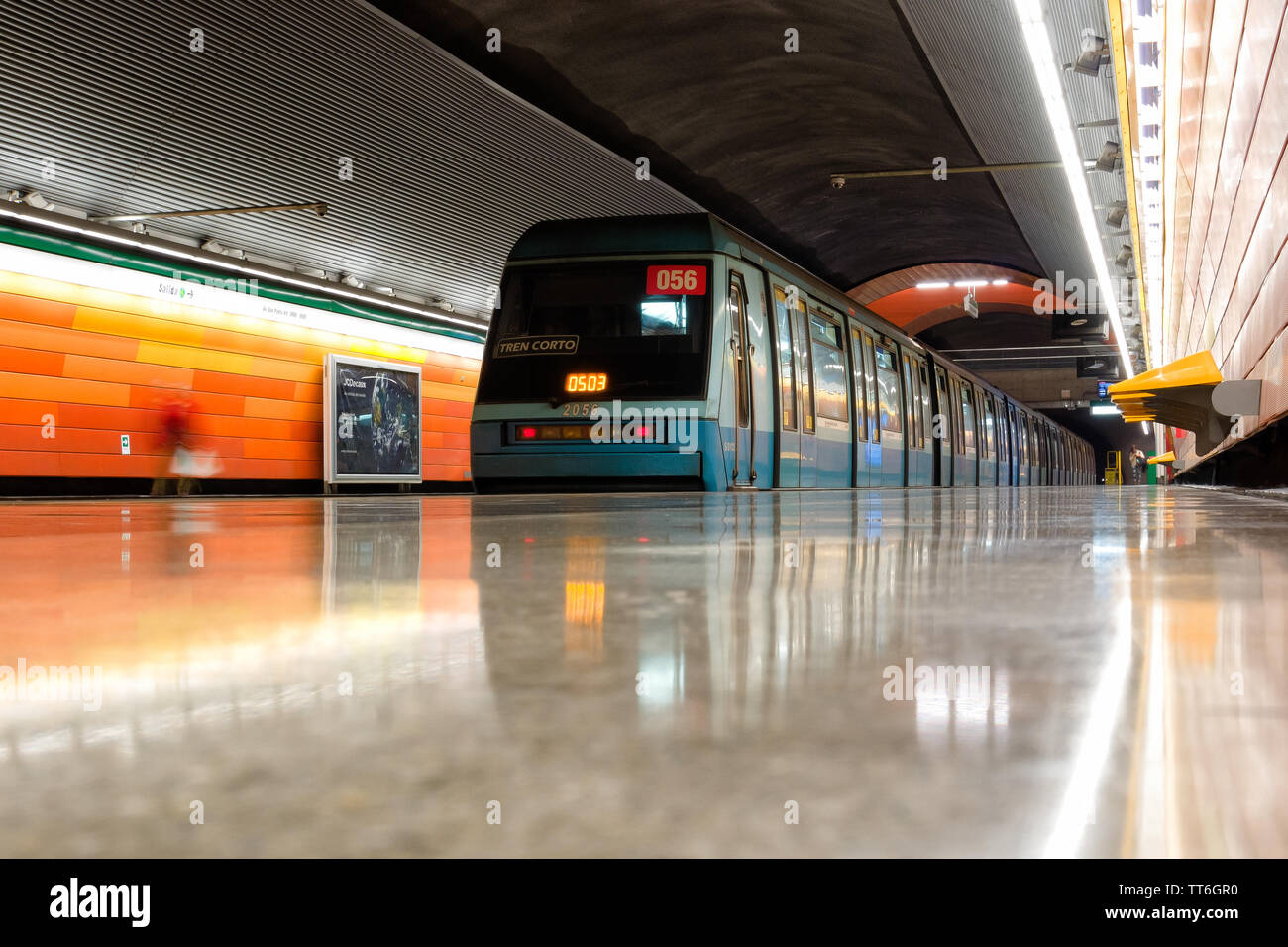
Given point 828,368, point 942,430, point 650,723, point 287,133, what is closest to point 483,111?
point 287,133

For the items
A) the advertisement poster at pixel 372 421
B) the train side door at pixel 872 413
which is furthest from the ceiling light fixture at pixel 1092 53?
the advertisement poster at pixel 372 421

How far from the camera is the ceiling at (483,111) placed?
9984 mm

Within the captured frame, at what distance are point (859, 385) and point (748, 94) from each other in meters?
4.68

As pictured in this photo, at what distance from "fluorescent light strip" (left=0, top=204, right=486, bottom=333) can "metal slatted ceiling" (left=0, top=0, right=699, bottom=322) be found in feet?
0.99

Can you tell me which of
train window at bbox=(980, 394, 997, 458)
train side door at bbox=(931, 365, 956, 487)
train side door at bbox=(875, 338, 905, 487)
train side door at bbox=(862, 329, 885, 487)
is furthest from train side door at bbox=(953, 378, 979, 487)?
train side door at bbox=(862, 329, 885, 487)

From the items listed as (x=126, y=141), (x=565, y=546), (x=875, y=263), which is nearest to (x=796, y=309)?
(x=126, y=141)

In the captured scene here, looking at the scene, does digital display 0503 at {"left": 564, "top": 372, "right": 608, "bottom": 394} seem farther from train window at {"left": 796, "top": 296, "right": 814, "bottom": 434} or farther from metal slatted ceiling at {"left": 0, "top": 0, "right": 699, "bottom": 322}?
metal slatted ceiling at {"left": 0, "top": 0, "right": 699, "bottom": 322}

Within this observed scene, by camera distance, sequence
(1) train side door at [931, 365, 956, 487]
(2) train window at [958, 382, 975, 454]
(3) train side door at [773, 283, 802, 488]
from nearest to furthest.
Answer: (3) train side door at [773, 283, 802, 488] < (1) train side door at [931, 365, 956, 487] < (2) train window at [958, 382, 975, 454]

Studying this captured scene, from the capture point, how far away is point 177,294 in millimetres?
15203

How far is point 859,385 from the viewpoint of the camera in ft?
37.2

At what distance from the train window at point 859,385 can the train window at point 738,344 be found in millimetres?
3259

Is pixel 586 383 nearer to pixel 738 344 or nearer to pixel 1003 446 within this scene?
pixel 738 344

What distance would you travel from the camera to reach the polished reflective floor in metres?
0.26

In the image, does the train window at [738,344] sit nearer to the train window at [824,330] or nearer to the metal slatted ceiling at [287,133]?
the train window at [824,330]
